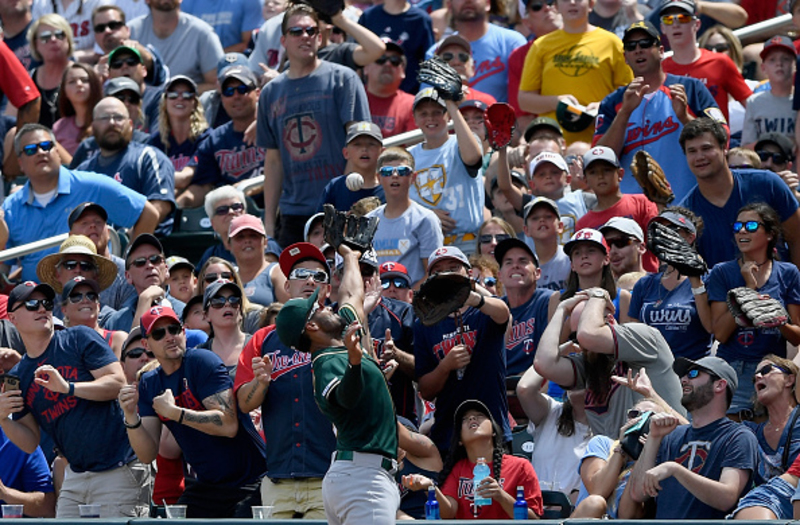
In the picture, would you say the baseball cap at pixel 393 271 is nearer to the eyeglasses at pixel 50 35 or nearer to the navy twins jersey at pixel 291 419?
the navy twins jersey at pixel 291 419

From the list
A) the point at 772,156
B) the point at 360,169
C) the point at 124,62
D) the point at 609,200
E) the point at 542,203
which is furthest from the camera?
the point at 124,62

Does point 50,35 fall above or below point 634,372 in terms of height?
below

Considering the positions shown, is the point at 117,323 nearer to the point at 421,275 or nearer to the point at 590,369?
the point at 421,275

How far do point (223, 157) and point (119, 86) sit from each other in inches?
43.6

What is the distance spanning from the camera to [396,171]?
35.6ft

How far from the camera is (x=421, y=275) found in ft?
35.3

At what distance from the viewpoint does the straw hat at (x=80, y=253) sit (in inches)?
433

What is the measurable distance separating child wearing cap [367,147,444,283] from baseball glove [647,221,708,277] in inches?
74.0

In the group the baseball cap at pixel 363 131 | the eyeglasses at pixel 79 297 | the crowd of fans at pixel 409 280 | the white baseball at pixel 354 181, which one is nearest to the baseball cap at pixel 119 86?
the crowd of fans at pixel 409 280

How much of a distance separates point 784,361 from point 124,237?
229 inches

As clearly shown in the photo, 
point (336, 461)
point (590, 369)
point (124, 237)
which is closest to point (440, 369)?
point (590, 369)

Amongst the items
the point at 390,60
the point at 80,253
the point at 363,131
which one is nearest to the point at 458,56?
the point at 390,60

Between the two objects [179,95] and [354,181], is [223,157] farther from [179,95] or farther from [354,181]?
[354,181]

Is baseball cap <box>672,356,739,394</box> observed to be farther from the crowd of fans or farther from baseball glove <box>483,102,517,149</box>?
baseball glove <box>483,102,517,149</box>
